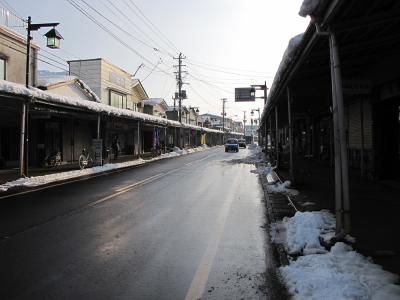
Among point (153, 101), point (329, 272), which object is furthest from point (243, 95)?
point (329, 272)

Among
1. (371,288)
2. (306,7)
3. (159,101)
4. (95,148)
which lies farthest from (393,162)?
(159,101)

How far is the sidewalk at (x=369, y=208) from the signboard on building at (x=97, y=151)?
42.3ft

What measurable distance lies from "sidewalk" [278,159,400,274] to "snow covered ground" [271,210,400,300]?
0.35 m

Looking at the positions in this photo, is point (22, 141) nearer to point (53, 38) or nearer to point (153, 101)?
point (53, 38)

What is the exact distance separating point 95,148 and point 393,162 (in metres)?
16.3

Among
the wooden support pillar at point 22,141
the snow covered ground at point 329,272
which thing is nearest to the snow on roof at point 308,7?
the snow covered ground at point 329,272

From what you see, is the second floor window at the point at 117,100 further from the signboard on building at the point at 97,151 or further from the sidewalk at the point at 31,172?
the sidewalk at the point at 31,172

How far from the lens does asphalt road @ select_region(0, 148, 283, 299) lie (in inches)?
203

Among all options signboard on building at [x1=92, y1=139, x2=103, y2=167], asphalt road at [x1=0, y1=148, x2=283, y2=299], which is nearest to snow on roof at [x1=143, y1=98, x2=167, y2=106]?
signboard on building at [x1=92, y1=139, x2=103, y2=167]

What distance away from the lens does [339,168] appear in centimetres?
712

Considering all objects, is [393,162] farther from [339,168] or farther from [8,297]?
[8,297]

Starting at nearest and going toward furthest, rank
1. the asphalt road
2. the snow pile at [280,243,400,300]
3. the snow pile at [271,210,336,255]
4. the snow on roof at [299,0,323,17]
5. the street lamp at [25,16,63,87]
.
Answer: the snow pile at [280,243,400,300] → the asphalt road → the snow on roof at [299,0,323,17] → the snow pile at [271,210,336,255] → the street lamp at [25,16,63,87]

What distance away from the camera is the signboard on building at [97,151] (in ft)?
82.9

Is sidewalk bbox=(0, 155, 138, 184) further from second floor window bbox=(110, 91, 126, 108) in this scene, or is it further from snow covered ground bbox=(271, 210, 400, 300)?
second floor window bbox=(110, 91, 126, 108)
